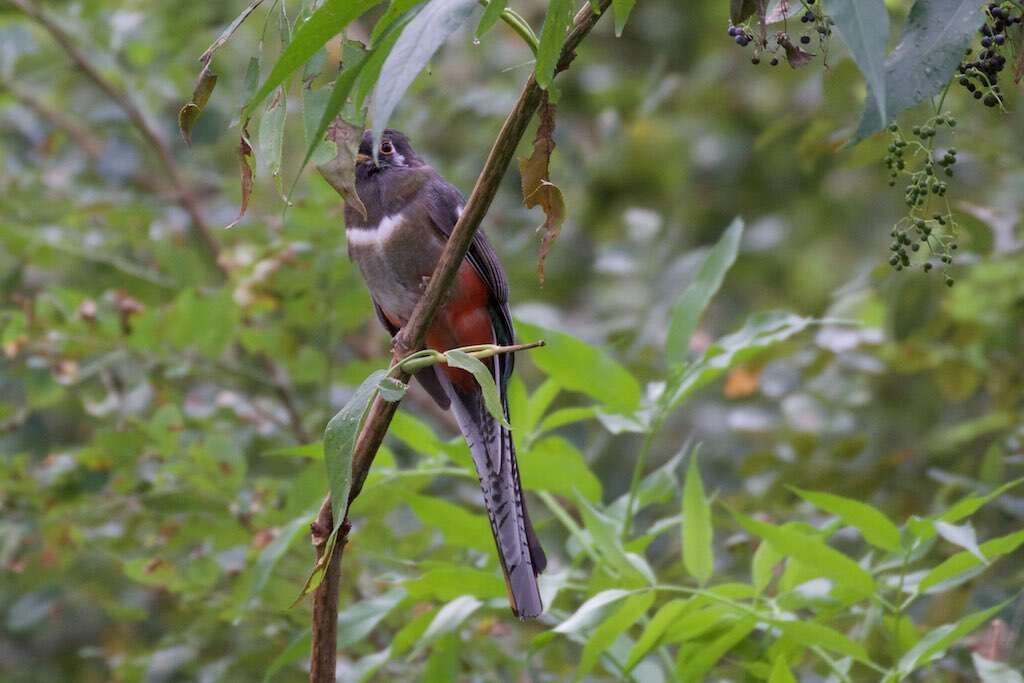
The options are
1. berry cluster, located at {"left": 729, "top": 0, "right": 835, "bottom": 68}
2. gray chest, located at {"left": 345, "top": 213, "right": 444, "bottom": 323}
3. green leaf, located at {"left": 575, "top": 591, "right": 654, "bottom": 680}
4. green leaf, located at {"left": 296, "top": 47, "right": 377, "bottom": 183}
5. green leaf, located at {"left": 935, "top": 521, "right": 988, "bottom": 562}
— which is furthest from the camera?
gray chest, located at {"left": 345, "top": 213, "right": 444, "bottom": 323}

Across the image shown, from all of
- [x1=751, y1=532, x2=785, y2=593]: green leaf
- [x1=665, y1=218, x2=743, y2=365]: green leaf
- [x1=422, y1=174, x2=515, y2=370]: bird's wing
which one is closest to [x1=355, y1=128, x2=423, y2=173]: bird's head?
[x1=422, y1=174, x2=515, y2=370]: bird's wing

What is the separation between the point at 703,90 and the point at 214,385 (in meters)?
→ 3.25

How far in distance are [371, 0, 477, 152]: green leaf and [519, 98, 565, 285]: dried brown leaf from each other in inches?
11.2

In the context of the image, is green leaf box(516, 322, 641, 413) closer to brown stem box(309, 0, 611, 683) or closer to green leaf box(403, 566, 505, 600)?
green leaf box(403, 566, 505, 600)

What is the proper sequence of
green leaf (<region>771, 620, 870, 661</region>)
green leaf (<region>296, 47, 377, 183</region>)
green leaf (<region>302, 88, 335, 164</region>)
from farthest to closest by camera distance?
green leaf (<region>771, 620, 870, 661</region>) → green leaf (<region>302, 88, 335, 164</region>) → green leaf (<region>296, 47, 377, 183</region>)

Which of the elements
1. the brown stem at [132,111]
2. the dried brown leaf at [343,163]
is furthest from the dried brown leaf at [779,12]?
the brown stem at [132,111]

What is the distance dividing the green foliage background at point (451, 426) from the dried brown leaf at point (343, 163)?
6 cm

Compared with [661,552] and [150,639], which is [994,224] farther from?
[150,639]

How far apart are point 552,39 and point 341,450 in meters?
0.51

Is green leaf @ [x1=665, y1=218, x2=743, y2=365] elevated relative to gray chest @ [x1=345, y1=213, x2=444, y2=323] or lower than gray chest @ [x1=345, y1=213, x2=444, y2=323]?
lower

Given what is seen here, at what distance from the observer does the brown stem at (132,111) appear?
4398 mm

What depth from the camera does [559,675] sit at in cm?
329

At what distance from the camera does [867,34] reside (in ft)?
3.64

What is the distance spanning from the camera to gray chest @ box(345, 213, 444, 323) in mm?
3299
